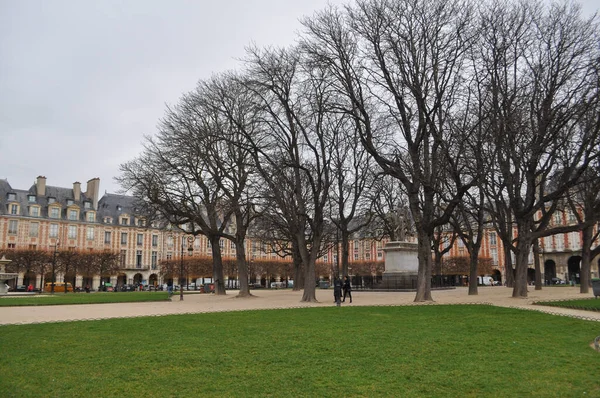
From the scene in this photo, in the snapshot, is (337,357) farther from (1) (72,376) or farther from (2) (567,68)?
(2) (567,68)

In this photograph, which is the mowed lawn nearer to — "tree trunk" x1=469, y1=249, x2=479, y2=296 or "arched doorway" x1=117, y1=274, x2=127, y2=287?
"tree trunk" x1=469, y1=249, x2=479, y2=296

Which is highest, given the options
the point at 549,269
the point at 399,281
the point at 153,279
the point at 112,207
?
the point at 112,207

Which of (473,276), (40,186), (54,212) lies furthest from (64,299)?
(40,186)

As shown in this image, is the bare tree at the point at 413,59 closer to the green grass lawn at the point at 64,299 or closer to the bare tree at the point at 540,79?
the bare tree at the point at 540,79

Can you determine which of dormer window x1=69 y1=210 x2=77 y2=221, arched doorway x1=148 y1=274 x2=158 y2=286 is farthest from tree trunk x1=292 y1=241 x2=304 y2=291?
dormer window x1=69 y1=210 x2=77 y2=221

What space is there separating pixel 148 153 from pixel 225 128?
626 centimetres

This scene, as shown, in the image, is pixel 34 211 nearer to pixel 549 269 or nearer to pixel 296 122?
pixel 296 122

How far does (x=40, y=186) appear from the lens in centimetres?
7825

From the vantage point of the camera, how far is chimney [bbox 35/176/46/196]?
77.6 m

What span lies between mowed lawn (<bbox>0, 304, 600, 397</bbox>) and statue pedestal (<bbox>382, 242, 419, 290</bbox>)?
2600 cm

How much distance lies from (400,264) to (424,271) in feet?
50.9

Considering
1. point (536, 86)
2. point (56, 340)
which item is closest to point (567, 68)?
point (536, 86)

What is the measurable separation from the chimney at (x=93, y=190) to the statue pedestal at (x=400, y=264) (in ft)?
196

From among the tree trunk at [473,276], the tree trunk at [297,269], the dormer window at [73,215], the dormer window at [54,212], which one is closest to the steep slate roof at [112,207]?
the dormer window at [73,215]
